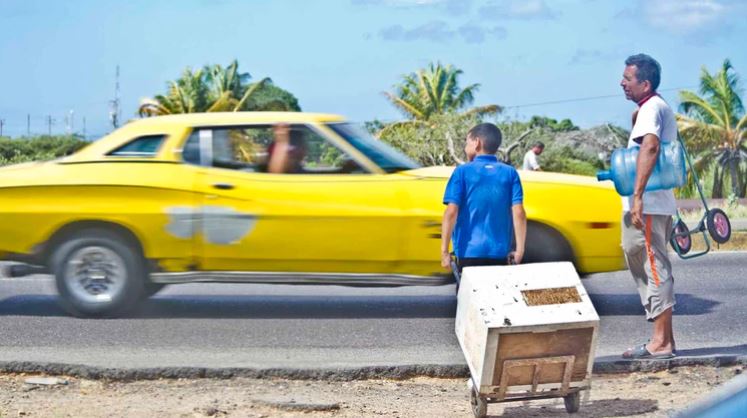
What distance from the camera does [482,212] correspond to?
6734mm

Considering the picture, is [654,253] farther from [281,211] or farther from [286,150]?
[286,150]

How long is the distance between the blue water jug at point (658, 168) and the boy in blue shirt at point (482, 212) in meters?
0.73

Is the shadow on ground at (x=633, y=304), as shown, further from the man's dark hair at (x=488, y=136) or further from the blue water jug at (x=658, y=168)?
the man's dark hair at (x=488, y=136)

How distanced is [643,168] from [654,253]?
1.78 ft

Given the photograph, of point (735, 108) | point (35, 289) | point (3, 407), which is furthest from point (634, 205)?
point (735, 108)

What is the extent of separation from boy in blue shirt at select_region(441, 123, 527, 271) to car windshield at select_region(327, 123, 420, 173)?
2.91 metres

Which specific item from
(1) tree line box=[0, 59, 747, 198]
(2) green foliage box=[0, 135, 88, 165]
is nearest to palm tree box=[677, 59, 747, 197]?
Result: (1) tree line box=[0, 59, 747, 198]

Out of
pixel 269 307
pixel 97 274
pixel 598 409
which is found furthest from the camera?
pixel 269 307

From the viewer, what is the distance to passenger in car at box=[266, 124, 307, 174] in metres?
9.77

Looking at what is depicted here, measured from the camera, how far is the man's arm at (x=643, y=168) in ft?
23.1

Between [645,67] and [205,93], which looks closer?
[645,67]

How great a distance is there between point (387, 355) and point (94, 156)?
324 cm

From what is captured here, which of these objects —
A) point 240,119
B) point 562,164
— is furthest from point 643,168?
point 562,164

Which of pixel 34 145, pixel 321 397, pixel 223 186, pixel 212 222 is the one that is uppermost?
pixel 223 186
